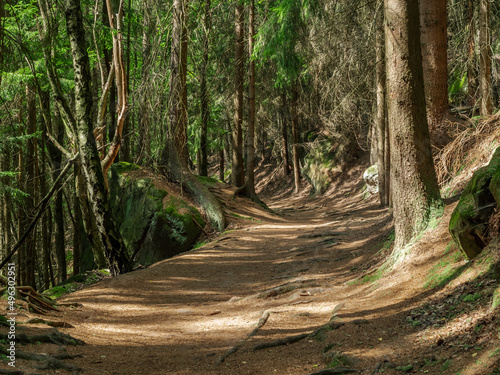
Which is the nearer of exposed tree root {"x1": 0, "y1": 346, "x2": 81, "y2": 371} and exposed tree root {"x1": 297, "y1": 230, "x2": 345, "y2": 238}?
exposed tree root {"x1": 0, "y1": 346, "x2": 81, "y2": 371}

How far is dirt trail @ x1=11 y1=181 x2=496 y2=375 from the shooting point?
14.0 ft

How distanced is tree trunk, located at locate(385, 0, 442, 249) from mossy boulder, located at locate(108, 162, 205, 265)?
8015 mm

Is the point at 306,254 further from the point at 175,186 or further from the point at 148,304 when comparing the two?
the point at 175,186

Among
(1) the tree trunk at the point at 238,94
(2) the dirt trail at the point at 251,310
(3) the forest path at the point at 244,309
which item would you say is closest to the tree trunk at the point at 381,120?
(3) the forest path at the point at 244,309

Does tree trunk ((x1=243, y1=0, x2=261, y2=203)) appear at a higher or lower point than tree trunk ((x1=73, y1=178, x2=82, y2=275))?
higher

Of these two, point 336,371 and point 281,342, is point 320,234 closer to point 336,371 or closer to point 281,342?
point 281,342

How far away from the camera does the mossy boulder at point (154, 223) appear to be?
→ 13.1m

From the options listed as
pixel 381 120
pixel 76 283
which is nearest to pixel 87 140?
pixel 76 283

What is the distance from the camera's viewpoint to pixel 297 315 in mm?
6051

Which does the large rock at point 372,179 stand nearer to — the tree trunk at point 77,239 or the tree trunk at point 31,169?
the tree trunk at point 77,239

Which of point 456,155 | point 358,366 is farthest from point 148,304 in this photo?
point 456,155

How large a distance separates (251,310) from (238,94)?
1235 centimetres

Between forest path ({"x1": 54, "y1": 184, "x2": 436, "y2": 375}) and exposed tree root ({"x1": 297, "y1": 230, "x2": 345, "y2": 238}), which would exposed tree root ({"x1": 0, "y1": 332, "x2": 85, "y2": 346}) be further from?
exposed tree root ({"x1": 297, "y1": 230, "x2": 345, "y2": 238})

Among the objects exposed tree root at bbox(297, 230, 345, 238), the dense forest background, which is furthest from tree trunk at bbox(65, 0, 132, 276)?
exposed tree root at bbox(297, 230, 345, 238)
